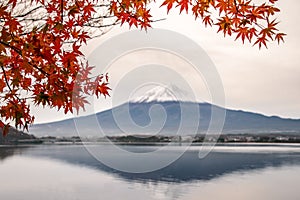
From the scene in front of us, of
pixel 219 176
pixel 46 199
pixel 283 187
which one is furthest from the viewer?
pixel 219 176

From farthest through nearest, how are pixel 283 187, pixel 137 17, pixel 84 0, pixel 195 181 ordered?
pixel 195 181
pixel 283 187
pixel 84 0
pixel 137 17

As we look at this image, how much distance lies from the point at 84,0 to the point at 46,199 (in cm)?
2638

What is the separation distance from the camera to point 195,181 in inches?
1662

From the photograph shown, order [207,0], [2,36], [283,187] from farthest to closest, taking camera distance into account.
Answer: [283,187], [207,0], [2,36]

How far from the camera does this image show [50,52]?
11.8 ft

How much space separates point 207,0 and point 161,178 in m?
44.2

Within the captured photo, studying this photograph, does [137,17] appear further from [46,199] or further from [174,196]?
[174,196]

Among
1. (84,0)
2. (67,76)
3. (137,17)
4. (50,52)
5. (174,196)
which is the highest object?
(84,0)

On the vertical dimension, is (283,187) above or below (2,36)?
below

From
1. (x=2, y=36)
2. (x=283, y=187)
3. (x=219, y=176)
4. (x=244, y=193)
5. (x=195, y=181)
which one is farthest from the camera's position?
(x=219, y=176)

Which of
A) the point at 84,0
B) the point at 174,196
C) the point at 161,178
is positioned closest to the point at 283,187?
the point at 174,196

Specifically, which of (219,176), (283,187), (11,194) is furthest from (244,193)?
(11,194)

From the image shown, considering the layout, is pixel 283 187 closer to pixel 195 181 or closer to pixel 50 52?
pixel 195 181

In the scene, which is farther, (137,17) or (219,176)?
(219,176)
